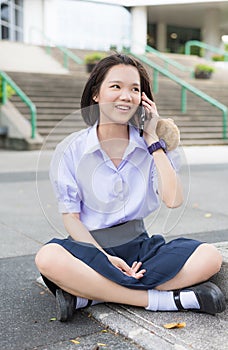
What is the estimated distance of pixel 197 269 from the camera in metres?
2.58

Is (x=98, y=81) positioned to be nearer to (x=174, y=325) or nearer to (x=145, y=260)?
(x=145, y=260)

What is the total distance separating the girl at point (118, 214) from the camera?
2553mm

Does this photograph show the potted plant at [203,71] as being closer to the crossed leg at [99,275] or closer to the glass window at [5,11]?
the glass window at [5,11]

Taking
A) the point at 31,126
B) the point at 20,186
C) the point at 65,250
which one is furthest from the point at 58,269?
the point at 31,126

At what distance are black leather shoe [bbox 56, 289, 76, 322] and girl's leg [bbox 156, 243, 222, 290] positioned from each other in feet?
1.33

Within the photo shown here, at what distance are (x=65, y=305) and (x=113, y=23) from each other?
28940 millimetres

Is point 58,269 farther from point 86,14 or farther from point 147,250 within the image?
point 86,14

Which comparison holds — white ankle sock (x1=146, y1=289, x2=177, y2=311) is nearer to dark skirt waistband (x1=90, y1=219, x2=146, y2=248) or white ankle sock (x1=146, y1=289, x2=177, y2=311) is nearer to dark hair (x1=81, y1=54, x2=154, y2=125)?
dark skirt waistband (x1=90, y1=219, x2=146, y2=248)

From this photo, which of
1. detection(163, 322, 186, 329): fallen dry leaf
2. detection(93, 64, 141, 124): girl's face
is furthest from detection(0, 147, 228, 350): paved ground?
detection(93, 64, 141, 124): girl's face

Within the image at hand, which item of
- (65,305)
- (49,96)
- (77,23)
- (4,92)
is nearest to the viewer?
(65,305)

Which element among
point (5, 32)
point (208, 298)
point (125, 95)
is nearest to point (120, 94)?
point (125, 95)

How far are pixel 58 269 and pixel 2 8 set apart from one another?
82.5 feet

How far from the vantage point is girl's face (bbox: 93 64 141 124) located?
262 centimetres

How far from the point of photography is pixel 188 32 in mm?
34562
